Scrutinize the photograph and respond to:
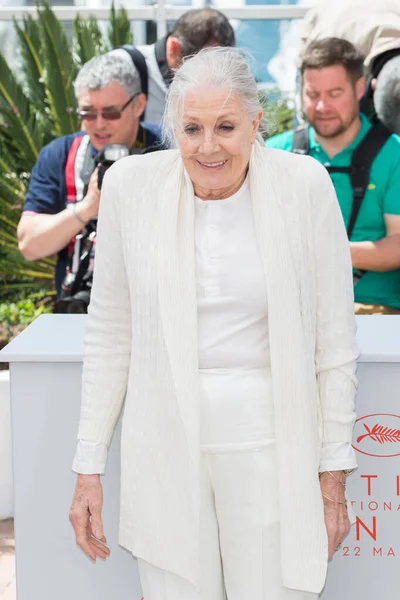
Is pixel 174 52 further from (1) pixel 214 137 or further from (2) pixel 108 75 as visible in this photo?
(1) pixel 214 137

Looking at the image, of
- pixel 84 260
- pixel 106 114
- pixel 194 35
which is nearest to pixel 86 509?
pixel 84 260

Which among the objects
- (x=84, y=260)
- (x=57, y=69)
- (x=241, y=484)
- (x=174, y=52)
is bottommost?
(x=241, y=484)

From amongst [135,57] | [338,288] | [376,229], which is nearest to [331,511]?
[338,288]

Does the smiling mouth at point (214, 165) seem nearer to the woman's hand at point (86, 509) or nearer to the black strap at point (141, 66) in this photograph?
the woman's hand at point (86, 509)

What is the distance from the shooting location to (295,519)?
209 cm

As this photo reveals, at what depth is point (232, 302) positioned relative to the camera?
2104 millimetres

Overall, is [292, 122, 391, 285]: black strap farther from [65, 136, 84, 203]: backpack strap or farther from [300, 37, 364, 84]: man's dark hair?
[65, 136, 84, 203]: backpack strap

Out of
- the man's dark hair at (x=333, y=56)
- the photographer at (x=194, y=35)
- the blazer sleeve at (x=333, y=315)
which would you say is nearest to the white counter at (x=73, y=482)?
the blazer sleeve at (x=333, y=315)

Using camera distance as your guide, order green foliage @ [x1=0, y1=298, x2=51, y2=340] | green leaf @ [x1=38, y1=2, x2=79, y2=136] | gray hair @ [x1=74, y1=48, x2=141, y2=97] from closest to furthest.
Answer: gray hair @ [x1=74, y1=48, x2=141, y2=97] → green leaf @ [x1=38, y1=2, x2=79, y2=136] → green foliage @ [x1=0, y1=298, x2=51, y2=340]

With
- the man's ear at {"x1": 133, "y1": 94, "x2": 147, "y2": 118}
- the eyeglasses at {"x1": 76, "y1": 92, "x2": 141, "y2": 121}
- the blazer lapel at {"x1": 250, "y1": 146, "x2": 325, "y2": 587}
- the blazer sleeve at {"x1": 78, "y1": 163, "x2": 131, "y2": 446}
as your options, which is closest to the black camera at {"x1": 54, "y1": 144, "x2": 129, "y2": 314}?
the eyeglasses at {"x1": 76, "y1": 92, "x2": 141, "y2": 121}

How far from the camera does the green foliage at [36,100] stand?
22.7 ft

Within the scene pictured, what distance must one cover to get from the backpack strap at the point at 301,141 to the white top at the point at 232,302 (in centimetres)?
211

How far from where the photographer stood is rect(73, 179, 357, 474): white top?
2.11 metres

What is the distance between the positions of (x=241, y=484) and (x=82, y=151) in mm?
2238
